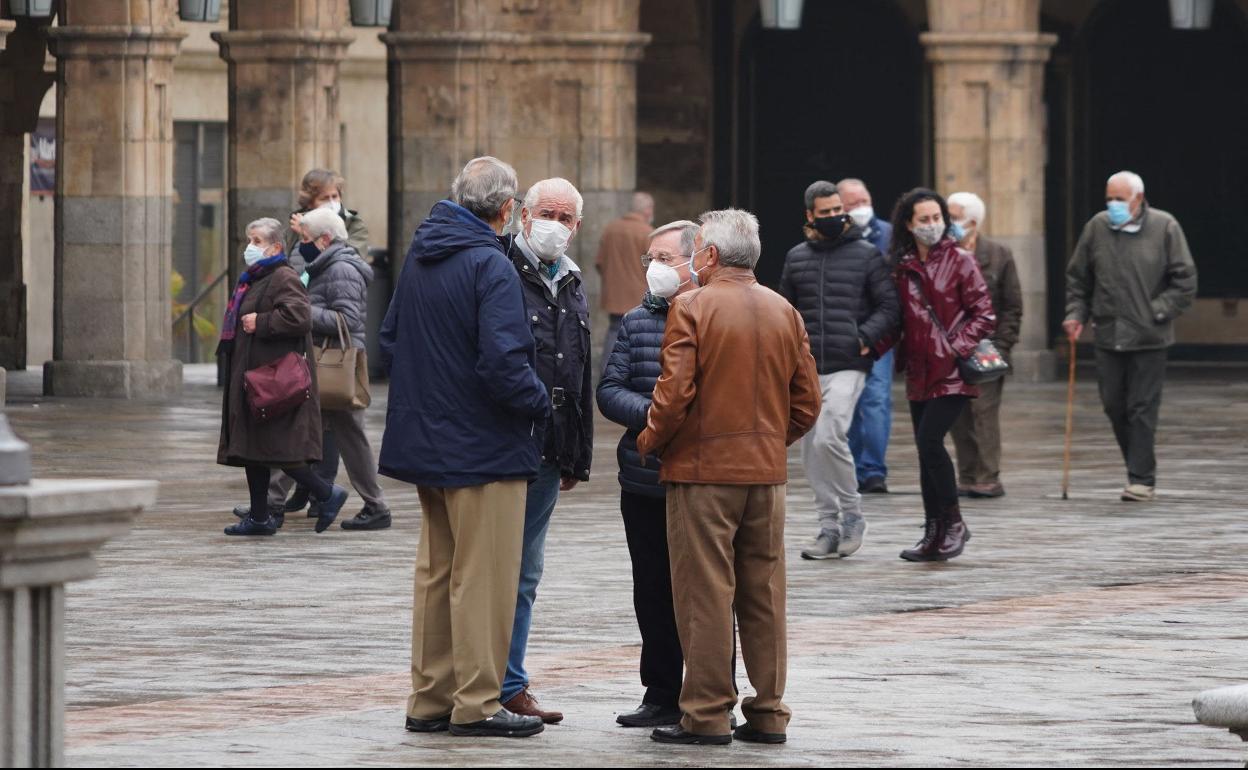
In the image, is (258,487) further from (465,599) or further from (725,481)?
(725,481)

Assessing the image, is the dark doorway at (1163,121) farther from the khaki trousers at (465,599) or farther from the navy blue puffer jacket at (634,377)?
the khaki trousers at (465,599)

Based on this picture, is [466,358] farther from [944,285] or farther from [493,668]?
[944,285]

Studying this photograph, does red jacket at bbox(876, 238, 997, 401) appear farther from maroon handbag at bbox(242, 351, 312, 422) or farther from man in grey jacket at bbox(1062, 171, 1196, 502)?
man in grey jacket at bbox(1062, 171, 1196, 502)

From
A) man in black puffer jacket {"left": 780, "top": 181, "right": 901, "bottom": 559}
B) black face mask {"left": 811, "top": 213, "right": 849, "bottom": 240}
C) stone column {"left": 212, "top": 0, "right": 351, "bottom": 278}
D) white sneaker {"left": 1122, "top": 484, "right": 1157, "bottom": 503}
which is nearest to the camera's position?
man in black puffer jacket {"left": 780, "top": 181, "right": 901, "bottom": 559}

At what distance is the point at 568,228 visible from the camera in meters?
8.81

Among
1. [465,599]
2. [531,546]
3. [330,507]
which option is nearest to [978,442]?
[330,507]

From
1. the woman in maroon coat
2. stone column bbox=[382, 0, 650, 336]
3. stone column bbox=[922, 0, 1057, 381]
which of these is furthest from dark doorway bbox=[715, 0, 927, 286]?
the woman in maroon coat

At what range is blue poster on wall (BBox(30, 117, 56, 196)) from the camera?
35281mm

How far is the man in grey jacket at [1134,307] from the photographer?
1619 centimetres

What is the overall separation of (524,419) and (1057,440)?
40.2 ft

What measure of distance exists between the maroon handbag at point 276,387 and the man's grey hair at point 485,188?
520 centimetres

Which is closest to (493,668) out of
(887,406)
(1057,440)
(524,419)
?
(524,419)

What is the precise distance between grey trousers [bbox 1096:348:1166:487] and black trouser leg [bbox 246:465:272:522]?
472cm

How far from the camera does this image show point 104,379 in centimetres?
2448
